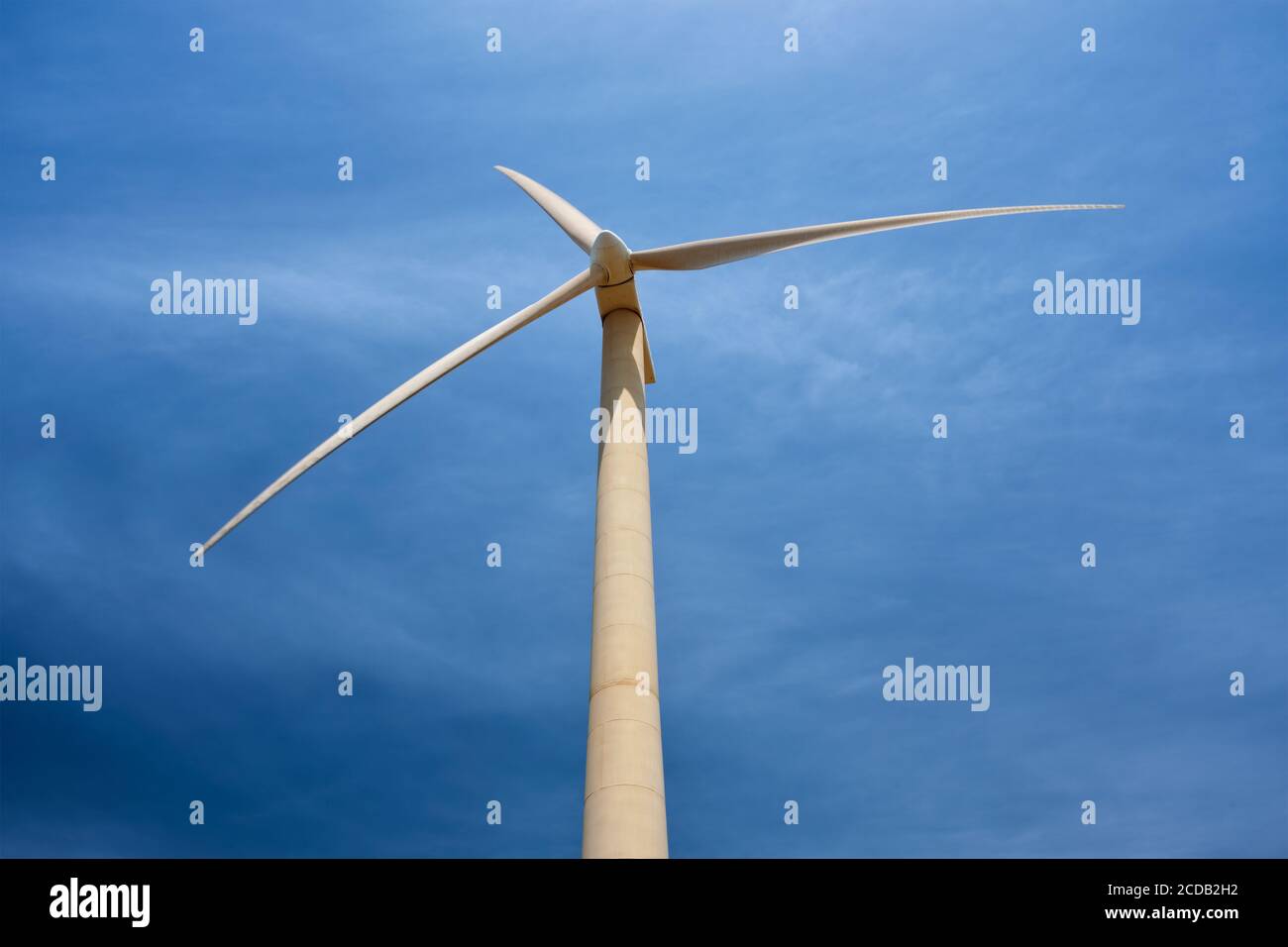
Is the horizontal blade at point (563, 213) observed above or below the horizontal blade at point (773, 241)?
above

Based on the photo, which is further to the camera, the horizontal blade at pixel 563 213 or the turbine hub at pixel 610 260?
the horizontal blade at pixel 563 213

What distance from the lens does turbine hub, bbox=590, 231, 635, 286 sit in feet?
110

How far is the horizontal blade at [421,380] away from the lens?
28812 mm

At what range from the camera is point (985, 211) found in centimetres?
3266

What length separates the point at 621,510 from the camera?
Result: 2841 centimetres

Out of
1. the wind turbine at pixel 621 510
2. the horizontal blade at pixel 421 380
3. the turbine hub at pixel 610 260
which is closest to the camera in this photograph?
the wind turbine at pixel 621 510

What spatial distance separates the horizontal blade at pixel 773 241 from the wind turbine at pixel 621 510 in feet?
0.10

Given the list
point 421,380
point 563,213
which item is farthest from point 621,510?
point 563,213

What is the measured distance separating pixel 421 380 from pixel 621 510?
25.3 ft

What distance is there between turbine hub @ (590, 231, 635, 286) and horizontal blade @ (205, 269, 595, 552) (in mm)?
415
